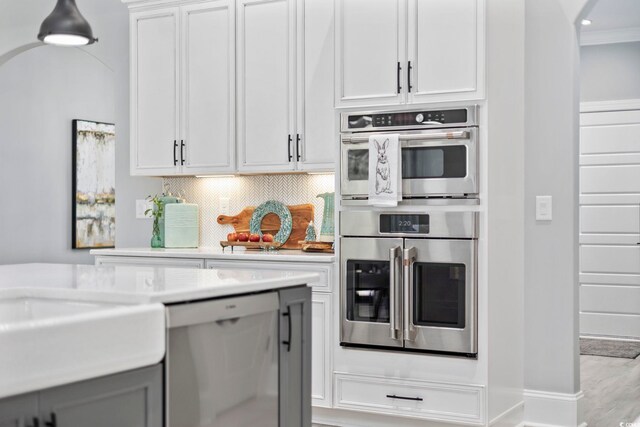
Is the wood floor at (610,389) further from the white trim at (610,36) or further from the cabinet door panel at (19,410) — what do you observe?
the cabinet door panel at (19,410)

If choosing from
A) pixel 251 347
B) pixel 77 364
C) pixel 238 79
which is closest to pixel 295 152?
pixel 238 79

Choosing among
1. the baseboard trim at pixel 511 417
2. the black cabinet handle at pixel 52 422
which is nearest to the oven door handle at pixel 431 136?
the baseboard trim at pixel 511 417

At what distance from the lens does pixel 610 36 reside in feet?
23.2

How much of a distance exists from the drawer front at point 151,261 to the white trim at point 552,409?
195 cm

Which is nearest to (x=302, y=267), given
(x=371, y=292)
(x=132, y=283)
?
(x=371, y=292)

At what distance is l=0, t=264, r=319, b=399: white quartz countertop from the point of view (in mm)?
1601

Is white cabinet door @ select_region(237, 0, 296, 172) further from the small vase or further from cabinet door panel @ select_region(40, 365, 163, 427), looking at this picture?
cabinet door panel @ select_region(40, 365, 163, 427)

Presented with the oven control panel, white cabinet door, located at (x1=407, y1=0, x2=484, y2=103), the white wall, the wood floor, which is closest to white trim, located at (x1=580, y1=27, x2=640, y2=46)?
the wood floor

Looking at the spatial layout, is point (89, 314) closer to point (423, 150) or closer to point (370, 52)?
point (423, 150)

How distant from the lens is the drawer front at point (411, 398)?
148 inches

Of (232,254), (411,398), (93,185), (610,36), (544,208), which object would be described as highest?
(610,36)

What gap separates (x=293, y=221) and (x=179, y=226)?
2.37 feet

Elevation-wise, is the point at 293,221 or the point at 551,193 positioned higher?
the point at 551,193

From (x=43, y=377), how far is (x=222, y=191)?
3.41m
